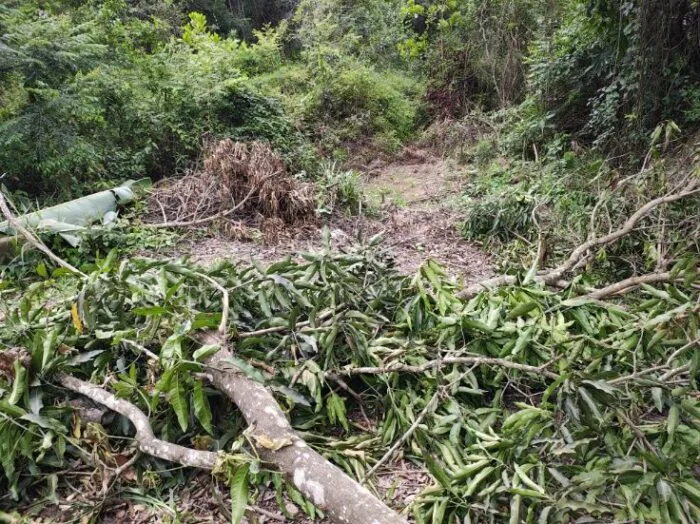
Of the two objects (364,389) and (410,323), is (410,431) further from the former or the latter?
(410,323)

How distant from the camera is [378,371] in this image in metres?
2.39

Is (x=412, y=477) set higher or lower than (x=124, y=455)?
lower

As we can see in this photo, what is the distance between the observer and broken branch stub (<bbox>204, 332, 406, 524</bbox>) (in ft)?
4.77

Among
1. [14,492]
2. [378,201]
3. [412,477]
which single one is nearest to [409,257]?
[378,201]

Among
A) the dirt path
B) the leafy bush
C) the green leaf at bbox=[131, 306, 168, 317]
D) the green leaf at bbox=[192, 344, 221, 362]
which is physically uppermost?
the leafy bush

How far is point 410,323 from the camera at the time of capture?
2664 millimetres

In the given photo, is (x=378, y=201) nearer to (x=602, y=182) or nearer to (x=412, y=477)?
(x=602, y=182)

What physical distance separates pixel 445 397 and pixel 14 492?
1.93 m

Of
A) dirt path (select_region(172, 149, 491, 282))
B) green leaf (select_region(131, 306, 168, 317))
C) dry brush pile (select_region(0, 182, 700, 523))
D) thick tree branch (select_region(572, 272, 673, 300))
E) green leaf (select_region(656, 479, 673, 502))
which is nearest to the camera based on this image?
green leaf (select_region(656, 479, 673, 502))

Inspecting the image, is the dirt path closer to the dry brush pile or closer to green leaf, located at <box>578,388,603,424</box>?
the dry brush pile

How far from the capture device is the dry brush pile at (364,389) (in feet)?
5.84

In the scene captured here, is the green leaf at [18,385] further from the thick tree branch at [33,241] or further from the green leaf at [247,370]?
the green leaf at [247,370]

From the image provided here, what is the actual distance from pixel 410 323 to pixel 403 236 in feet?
9.00

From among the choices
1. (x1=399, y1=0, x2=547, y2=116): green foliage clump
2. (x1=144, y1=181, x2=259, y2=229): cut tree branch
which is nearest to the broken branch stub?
(x1=144, y1=181, x2=259, y2=229): cut tree branch
